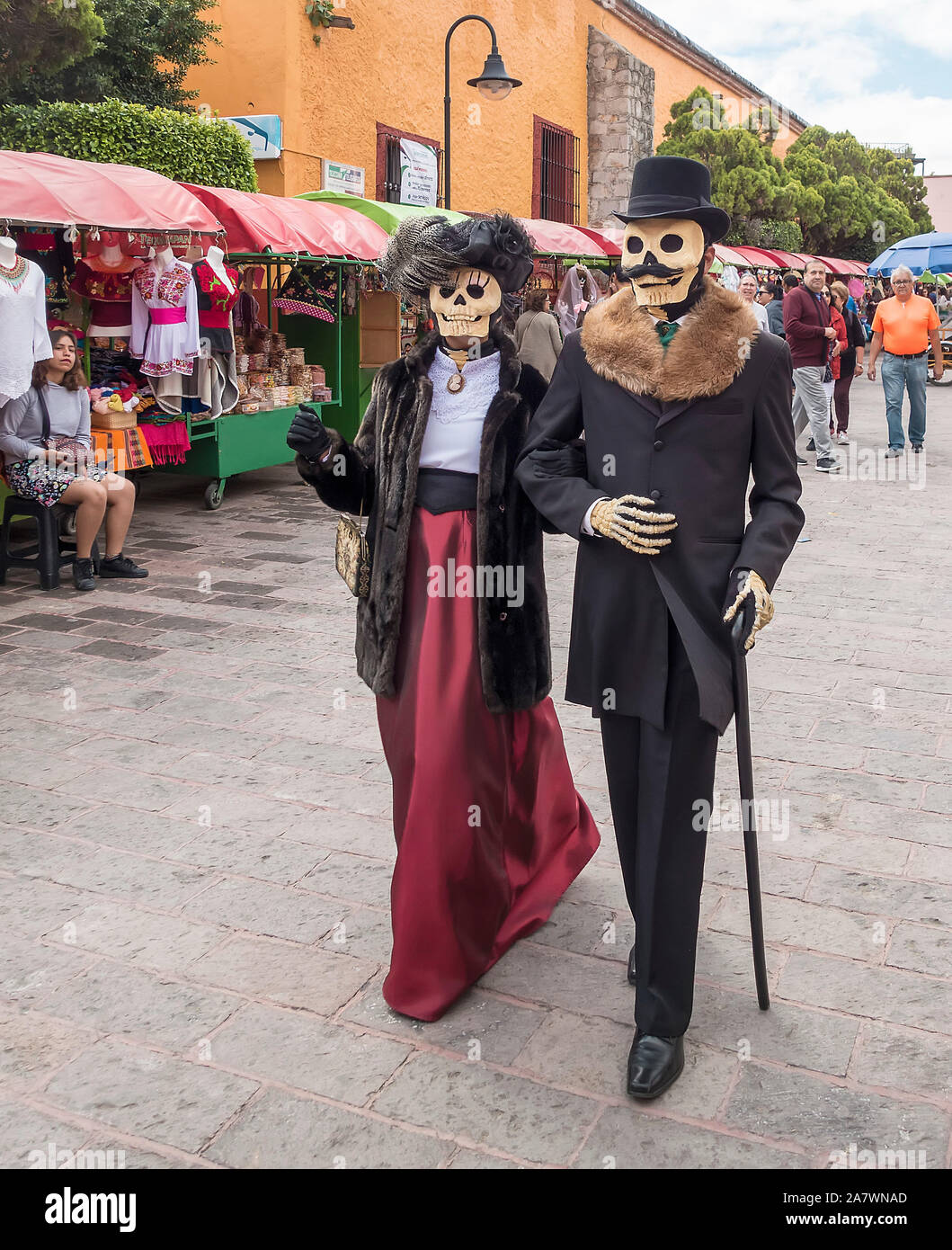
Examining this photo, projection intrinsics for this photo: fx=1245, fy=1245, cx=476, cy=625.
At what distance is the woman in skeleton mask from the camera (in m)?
3.12

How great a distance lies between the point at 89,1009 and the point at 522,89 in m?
20.8

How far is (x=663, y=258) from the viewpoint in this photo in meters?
2.83

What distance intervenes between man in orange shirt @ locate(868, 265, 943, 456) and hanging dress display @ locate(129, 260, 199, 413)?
24.1 ft

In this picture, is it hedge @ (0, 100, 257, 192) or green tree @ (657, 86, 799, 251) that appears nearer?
hedge @ (0, 100, 257, 192)

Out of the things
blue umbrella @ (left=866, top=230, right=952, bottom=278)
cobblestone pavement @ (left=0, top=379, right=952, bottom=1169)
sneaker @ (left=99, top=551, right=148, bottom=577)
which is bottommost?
cobblestone pavement @ (left=0, top=379, right=952, bottom=1169)

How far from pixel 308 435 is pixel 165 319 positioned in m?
6.31

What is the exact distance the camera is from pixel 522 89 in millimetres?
21266

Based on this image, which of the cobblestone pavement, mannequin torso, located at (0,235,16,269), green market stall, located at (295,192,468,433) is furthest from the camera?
green market stall, located at (295,192,468,433)

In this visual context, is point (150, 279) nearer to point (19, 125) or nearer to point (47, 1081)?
point (19, 125)

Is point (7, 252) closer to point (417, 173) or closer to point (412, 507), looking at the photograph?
point (412, 507)

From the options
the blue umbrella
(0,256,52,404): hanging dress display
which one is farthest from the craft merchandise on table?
the blue umbrella

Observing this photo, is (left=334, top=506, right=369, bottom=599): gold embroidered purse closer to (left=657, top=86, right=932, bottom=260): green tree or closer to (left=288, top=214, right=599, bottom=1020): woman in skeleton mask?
(left=288, top=214, right=599, bottom=1020): woman in skeleton mask

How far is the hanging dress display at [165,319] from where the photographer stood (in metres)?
8.84

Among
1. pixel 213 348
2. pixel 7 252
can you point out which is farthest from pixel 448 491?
pixel 213 348
